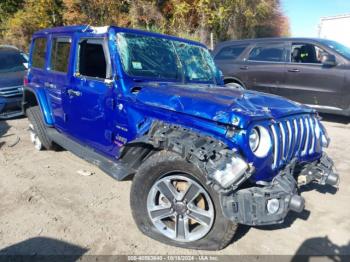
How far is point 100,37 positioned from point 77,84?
703 millimetres

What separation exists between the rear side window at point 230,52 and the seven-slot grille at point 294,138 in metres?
5.28

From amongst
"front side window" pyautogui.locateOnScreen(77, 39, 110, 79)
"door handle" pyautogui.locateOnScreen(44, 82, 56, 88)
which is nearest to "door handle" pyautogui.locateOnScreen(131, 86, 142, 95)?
"front side window" pyautogui.locateOnScreen(77, 39, 110, 79)

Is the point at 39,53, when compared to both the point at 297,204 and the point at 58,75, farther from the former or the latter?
the point at 297,204

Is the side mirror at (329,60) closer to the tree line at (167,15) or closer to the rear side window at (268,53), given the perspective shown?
the rear side window at (268,53)

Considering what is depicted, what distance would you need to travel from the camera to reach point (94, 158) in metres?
3.89

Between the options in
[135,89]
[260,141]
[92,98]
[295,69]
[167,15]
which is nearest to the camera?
[260,141]

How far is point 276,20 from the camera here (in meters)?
21.7

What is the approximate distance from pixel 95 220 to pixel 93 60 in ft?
6.15

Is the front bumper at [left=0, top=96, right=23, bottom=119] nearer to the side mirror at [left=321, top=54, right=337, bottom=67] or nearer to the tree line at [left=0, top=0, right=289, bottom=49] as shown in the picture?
the side mirror at [left=321, top=54, right=337, bottom=67]

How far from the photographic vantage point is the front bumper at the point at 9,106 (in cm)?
755

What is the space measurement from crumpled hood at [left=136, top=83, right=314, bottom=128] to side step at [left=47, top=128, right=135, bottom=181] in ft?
2.50

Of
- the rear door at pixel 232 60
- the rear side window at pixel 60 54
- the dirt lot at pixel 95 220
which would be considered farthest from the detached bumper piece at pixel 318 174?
the rear door at pixel 232 60

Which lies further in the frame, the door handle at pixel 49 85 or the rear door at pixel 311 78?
the rear door at pixel 311 78

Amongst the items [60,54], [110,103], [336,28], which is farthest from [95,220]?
[336,28]
